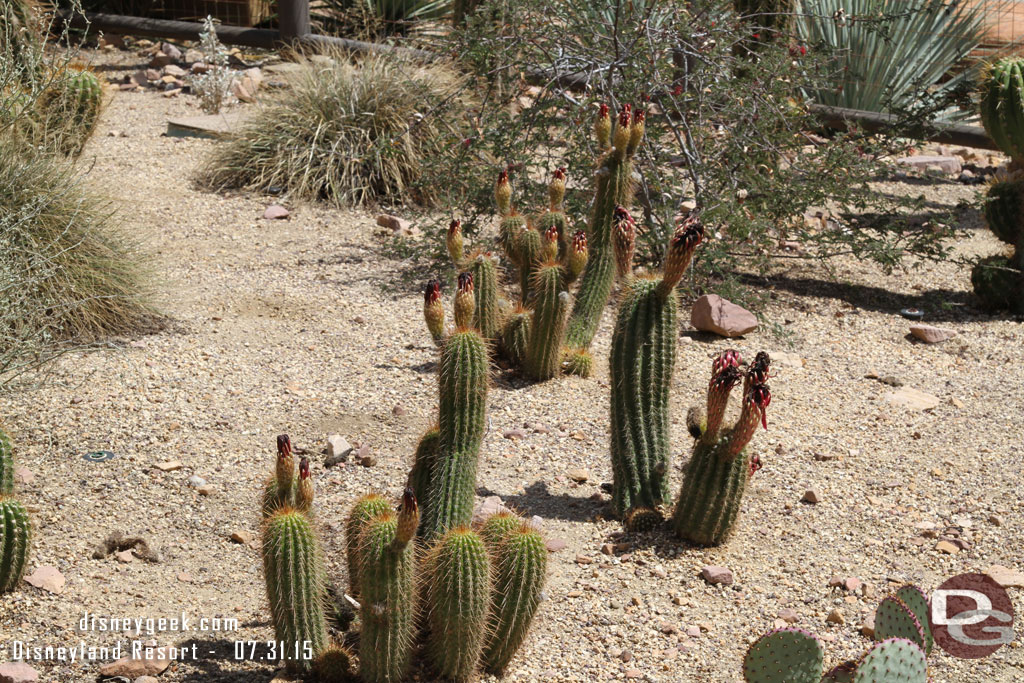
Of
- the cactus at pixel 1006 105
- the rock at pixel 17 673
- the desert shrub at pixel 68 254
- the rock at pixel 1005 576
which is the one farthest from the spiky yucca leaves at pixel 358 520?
the cactus at pixel 1006 105

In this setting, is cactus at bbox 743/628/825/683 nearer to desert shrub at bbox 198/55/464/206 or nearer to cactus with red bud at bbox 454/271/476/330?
cactus with red bud at bbox 454/271/476/330

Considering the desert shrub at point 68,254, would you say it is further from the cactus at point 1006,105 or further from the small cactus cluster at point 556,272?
the cactus at point 1006,105

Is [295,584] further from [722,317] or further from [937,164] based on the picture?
[937,164]

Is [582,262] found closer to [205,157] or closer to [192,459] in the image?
[192,459]

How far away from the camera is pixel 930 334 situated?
6.02m

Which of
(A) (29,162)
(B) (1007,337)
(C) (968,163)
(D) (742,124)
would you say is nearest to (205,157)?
(A) (29,162)

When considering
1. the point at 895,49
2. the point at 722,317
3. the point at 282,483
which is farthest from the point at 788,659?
the point at 895,49

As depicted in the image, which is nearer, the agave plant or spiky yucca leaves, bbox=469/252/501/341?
spiky yucca leaves, bbox=469/252/501/341

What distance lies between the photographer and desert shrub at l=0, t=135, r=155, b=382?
5023 mm

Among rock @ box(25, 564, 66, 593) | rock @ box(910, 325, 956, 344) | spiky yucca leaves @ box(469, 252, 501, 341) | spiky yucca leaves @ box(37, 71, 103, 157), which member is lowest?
rock @ box(25, 564, 66, 593)

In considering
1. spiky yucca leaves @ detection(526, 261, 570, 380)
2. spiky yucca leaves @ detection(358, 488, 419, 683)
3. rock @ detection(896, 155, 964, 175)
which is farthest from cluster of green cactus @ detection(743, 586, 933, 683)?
rock @ detection(896, 155, 964, 175)

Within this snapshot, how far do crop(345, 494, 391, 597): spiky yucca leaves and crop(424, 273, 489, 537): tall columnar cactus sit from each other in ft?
0.88

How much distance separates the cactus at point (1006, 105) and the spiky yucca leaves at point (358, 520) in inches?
189

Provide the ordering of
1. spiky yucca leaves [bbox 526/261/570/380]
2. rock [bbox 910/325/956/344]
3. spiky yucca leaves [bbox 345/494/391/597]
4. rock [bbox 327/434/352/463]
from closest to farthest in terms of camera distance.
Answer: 1. spiky yucca leaves [bbox 345/494/391/597]
2. rock [bbox 327/434/352/463]
3. spiky yucca leaves [bbox 526/261/570/380]
4. rock [bbox 910/325/956/344]
